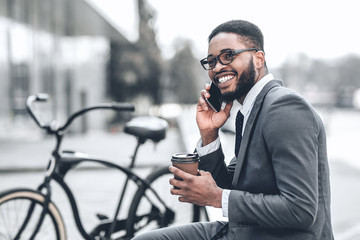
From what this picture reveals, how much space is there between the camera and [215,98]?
2023mm

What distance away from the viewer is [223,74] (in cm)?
182

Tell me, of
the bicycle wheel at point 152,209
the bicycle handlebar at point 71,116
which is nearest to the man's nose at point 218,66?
the bicycle handlebar at point 71,116

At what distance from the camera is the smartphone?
1994 mm

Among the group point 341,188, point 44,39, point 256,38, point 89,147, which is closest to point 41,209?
point 256,38

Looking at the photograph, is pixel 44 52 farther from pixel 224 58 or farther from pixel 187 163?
pixel 187 163

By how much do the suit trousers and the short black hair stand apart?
869 mm

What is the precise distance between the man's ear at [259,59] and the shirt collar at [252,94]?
6 centimetres

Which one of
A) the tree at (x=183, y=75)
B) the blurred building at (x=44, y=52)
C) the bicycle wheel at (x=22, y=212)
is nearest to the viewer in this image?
the bicycle wheel at (x=22, y=212)

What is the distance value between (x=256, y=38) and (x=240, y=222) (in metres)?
0.76

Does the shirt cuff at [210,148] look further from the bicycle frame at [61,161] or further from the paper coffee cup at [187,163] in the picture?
the bicycle frame at [61,161]

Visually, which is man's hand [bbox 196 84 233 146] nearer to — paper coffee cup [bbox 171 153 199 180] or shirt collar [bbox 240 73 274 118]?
shirt collar [bbox 240 73 274 118]

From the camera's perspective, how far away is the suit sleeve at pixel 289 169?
1.42 m

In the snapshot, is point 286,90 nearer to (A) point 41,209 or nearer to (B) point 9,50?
(A) point 41,209

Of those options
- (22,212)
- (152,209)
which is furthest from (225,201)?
(152,209)
